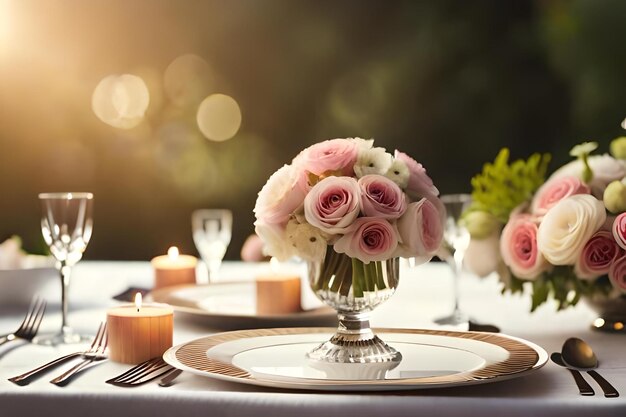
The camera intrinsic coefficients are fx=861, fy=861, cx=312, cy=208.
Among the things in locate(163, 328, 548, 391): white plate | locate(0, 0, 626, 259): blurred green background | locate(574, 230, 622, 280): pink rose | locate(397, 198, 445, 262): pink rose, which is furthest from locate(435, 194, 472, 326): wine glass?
locate(0, 0, 626, 259): blurred green background

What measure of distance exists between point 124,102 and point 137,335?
405cm

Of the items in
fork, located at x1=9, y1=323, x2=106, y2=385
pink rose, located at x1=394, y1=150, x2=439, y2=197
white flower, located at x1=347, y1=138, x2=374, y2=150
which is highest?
white flower, located at x1=347, y1=138, x2=374, y2=150

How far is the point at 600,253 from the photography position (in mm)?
1294

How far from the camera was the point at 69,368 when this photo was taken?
40.4 inches

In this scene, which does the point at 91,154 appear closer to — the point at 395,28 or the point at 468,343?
the point at 395,28

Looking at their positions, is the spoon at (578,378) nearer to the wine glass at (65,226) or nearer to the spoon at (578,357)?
the spoon at (578,357)

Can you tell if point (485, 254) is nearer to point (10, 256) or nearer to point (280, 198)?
point (280, 198)

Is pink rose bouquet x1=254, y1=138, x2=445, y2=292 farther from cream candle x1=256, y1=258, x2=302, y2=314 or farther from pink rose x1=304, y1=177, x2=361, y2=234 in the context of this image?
cream candle x1=256, y1=258, x2=302, y2=314

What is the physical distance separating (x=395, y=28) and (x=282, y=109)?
0.76m

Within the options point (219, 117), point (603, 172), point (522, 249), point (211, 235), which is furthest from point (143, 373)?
point (219, 117)

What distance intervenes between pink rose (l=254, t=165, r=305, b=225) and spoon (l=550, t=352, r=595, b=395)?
0.37 metres

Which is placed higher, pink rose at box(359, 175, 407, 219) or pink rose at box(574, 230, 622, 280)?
pink rose at box(359, 175, 407, 219)

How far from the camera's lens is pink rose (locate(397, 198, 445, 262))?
1.01 m

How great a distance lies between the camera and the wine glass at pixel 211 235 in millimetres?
2037
